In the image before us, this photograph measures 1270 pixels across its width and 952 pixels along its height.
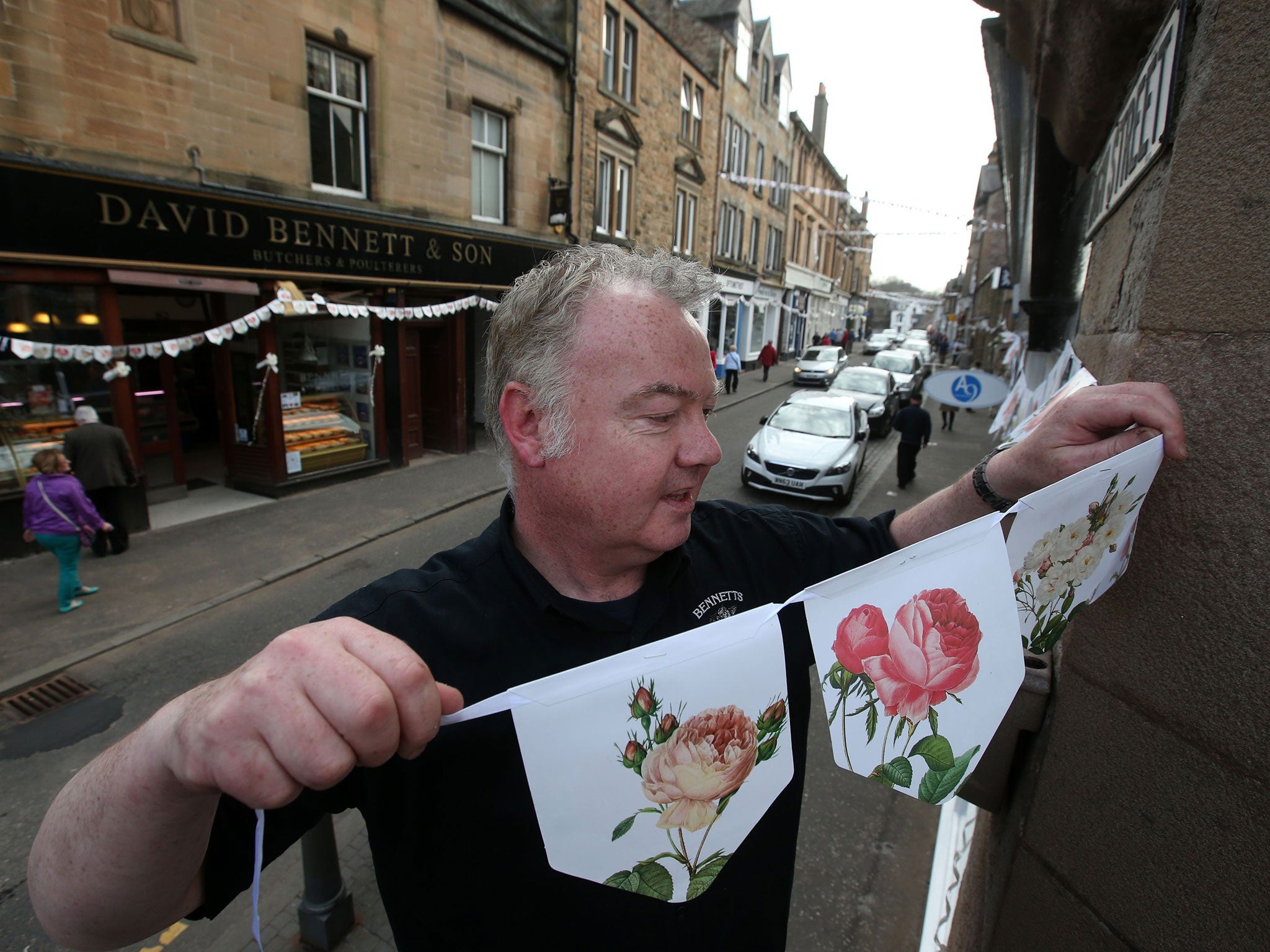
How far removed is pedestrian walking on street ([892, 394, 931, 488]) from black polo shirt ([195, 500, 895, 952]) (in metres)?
10.7

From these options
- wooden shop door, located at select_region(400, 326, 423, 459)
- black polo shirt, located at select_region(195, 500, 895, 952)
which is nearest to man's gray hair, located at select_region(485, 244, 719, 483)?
black polo shirt, located at select_region(195, 500, 895, 952)

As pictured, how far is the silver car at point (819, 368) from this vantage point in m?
24.3

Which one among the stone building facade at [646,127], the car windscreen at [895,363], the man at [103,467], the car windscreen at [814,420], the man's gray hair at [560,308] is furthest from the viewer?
the car windscreen at [895,363]

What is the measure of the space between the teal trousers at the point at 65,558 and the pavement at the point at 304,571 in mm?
217

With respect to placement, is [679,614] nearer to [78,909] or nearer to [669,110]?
[78,909]

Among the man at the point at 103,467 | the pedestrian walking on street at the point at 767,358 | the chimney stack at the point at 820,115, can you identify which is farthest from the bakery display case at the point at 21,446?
the chimney stack at the point at 820,115

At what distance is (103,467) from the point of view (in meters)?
7.21

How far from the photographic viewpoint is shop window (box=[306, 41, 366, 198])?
31.0ft

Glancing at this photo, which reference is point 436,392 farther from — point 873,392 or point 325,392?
point 873,392

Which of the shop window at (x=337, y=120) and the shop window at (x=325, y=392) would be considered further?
the shop window at (x=325, y=392)

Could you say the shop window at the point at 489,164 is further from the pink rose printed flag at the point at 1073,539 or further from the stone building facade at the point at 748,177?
the pink rose printed flag at the point at 1073,539

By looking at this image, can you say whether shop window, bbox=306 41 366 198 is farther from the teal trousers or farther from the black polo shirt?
the black polo shirt

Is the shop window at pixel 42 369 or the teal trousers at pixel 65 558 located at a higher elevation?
the shop window at pixel 42 369

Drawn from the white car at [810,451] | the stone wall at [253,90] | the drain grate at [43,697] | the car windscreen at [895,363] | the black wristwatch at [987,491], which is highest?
the stone wall at [253,90]
